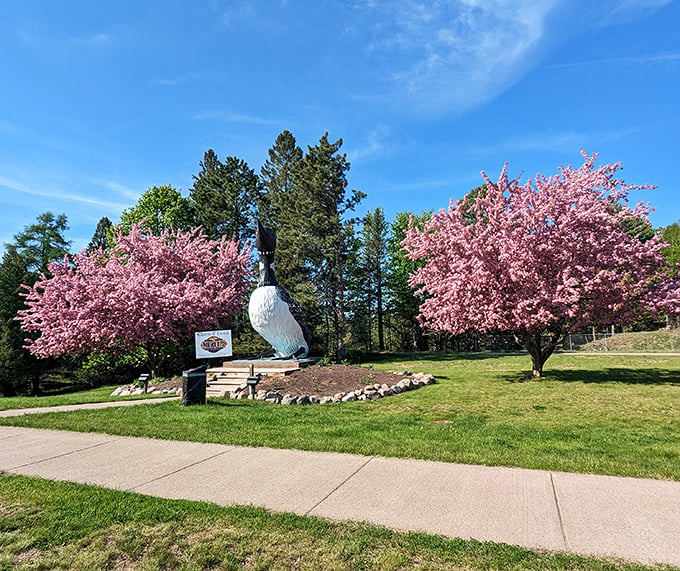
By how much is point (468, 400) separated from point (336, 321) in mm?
20377

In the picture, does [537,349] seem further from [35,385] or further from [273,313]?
[35,385]

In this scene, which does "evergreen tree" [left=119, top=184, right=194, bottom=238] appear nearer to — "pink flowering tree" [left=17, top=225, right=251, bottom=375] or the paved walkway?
"pink flowering tree" [left=17, top=225, right=251, bottom=375]

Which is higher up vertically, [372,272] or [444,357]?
[372,272]

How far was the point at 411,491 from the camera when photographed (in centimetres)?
410

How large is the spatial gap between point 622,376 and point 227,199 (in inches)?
1090

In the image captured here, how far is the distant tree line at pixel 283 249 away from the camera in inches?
925

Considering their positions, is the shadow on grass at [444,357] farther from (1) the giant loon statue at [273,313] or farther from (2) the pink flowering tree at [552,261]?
(2) the pink flowering tree at [552,261]

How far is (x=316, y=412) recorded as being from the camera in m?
8.75

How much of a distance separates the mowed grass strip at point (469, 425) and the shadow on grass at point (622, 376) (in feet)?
2.56

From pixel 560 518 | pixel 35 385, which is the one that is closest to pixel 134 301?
pixel 35 385

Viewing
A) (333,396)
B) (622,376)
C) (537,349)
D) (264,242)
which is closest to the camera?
(333,396)

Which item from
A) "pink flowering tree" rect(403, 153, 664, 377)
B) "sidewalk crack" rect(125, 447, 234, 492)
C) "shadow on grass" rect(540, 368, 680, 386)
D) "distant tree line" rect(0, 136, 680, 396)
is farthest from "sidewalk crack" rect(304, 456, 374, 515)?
"distant tree line" rect(0, 136, 680, 396)

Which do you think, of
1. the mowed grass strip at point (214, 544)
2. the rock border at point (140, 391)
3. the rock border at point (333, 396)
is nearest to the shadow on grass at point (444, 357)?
the rock border at point (333, 396)

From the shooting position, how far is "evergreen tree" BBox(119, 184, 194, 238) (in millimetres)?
30984
